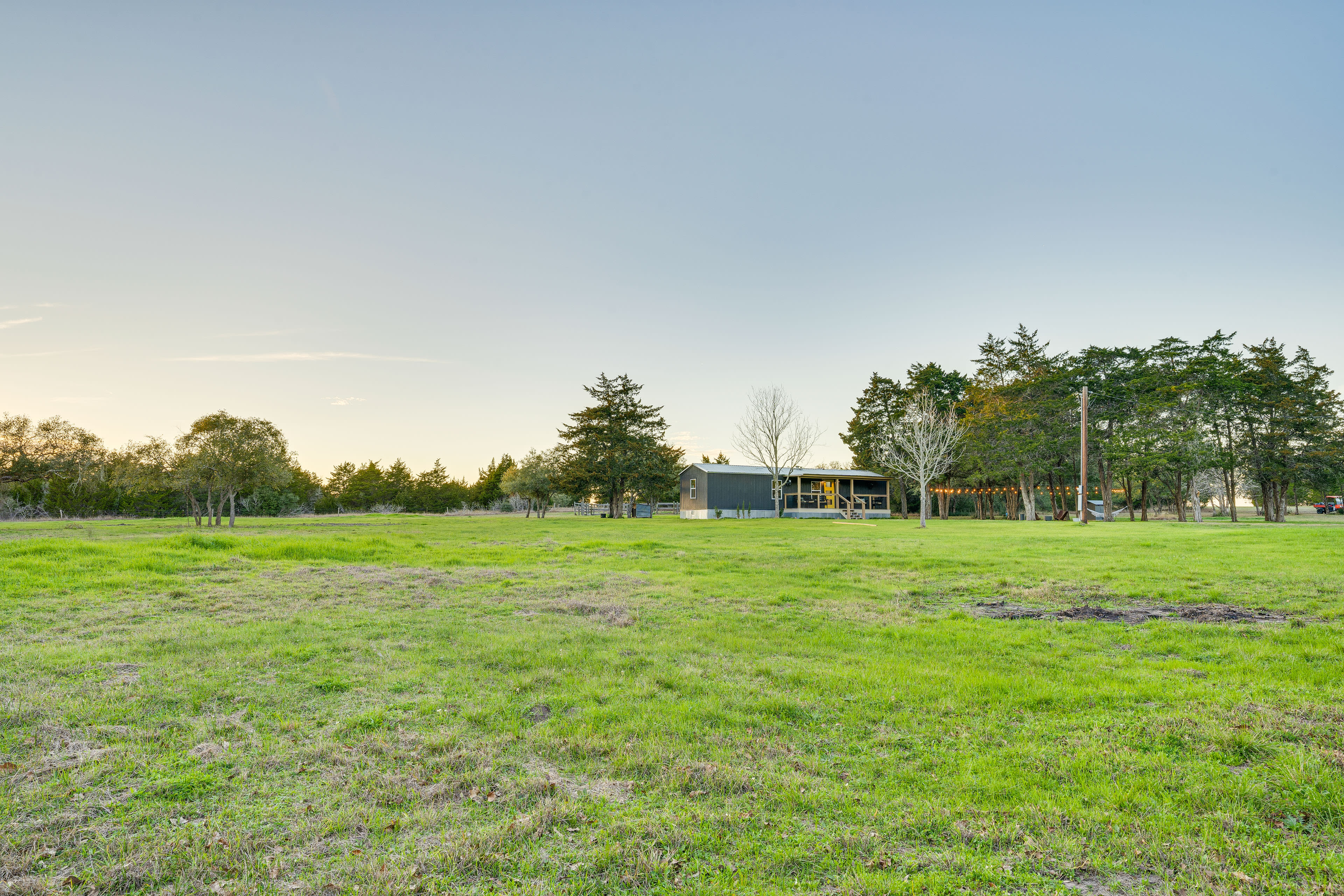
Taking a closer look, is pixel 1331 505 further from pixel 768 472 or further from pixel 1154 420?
pixel 768 472

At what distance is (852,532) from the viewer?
26.9 meters

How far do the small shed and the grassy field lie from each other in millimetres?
38889

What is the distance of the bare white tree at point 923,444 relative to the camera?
125 feet

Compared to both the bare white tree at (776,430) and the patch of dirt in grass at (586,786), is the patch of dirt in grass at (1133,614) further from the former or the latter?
the bare white tree at (776,430)

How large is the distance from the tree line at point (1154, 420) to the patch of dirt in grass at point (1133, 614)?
34.6 m

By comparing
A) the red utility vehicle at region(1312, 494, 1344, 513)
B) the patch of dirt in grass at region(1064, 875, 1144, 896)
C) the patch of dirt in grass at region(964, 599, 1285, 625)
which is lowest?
the red utility vehicle at region(1312, 494, 1344, 513)

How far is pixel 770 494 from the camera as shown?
51219 millimetres

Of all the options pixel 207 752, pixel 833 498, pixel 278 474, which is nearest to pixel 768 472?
pixel 833 498

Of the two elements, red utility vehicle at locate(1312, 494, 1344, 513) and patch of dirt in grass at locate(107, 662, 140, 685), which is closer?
patch of dirt in grass at locate(107, 662, 140, 685)

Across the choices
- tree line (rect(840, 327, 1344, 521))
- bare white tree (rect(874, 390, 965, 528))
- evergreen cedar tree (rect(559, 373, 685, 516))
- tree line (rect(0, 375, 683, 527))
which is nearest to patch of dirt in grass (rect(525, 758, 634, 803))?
bare white tree (rect(874, 390, 965, 528))

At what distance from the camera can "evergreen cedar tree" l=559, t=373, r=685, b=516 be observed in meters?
51.3

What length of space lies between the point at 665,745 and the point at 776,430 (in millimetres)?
41823

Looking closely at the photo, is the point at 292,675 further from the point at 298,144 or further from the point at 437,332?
the point at 437,332

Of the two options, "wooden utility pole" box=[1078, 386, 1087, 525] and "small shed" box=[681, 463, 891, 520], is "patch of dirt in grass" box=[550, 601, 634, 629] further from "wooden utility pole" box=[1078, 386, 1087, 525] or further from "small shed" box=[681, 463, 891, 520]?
"small shed" box=[681, 463, 891, 520]
